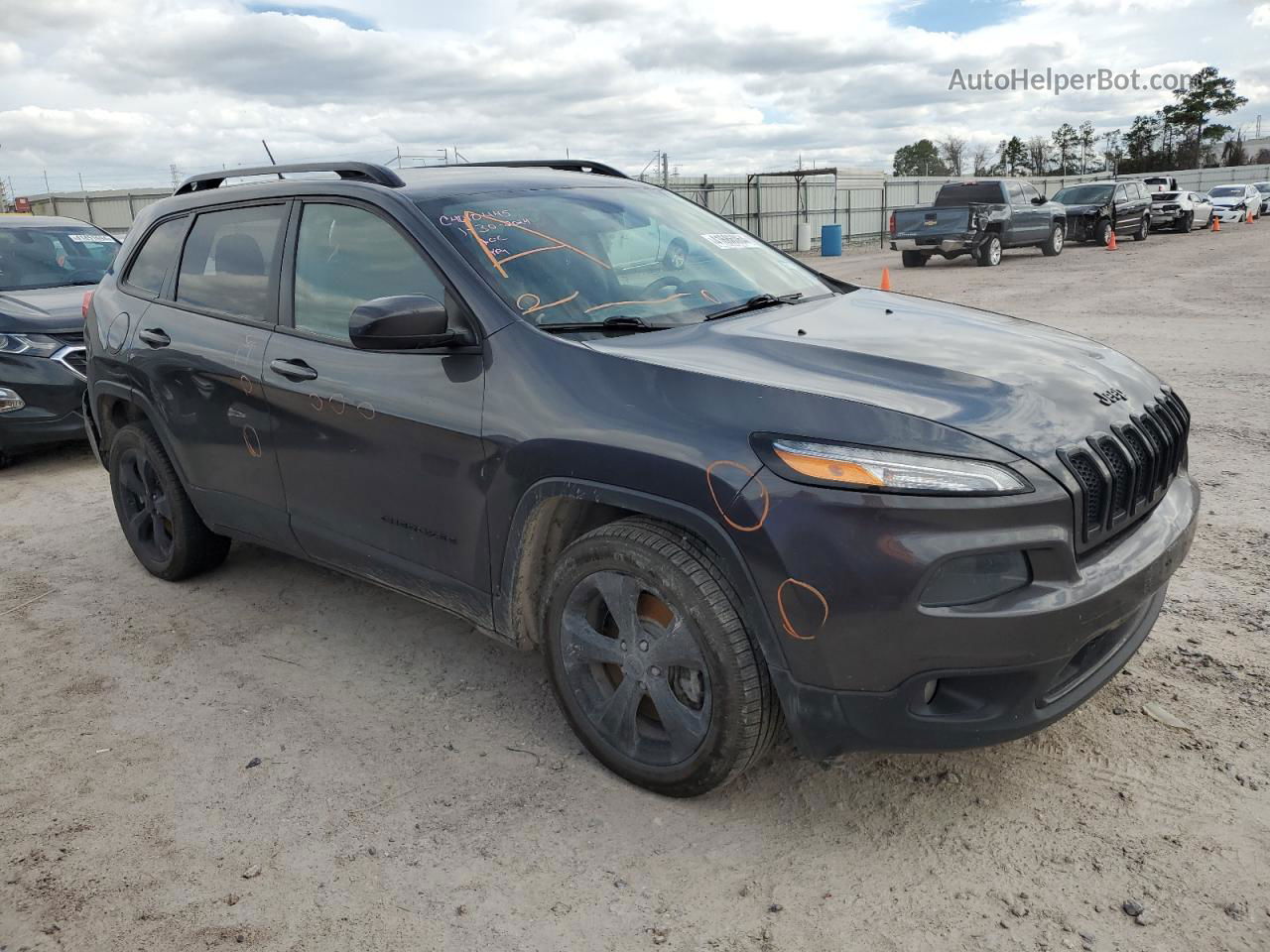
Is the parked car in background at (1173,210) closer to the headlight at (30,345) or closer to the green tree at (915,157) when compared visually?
the headlight at (30,345)

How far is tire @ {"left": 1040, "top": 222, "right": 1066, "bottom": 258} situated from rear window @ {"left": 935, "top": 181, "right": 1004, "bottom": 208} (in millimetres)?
2739

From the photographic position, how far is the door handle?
358 cm

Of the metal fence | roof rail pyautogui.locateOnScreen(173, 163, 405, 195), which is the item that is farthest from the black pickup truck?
roof rail pyautogui.locateOnScreen(173, 163, 405, 195)

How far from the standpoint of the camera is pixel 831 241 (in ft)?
100

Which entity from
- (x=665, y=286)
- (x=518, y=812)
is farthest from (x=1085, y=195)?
(x=518, y=812)

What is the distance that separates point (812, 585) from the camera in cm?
239

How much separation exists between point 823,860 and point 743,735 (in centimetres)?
40

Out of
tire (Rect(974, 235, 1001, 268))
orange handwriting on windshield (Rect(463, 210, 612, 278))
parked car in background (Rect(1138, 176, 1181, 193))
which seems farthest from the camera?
parked car in background (Rect(1138, 176, 1181, 193))

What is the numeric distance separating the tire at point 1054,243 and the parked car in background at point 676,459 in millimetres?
22822

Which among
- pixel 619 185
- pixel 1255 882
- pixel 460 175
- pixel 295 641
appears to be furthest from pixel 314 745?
pixel 1255 882

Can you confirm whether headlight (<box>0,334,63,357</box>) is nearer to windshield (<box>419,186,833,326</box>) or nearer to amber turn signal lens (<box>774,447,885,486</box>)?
windshield (<box>419,186,833,326</box>)

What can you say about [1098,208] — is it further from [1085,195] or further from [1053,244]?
[1053,244]

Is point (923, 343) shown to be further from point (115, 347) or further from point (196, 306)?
point (115, 347)

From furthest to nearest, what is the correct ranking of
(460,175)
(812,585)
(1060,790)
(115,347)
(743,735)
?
(115,347) < (460,175) < (1060,790) < (743,735) < (812,585)
